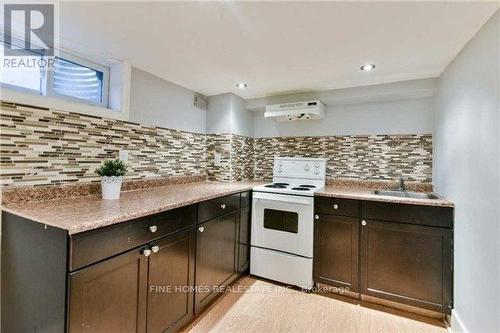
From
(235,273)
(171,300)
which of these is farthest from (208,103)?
(171,300)

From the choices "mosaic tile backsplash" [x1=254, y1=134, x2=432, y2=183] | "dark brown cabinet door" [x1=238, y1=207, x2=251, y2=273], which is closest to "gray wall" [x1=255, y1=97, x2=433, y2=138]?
"mosaic tile backsplash" [x1=254, y1=134, x2=432, y2=183]

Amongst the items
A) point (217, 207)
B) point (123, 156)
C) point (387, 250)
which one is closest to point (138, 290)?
point (217, 207)

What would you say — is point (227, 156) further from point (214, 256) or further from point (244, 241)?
point (214, 256)

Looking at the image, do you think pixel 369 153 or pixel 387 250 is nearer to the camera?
pixel 387 250

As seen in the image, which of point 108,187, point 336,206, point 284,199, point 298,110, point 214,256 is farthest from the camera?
point 298,110

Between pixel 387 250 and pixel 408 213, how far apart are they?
1.11 feet

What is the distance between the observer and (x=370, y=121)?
102 inches

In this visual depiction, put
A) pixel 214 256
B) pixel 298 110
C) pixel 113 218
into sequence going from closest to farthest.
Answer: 1. pixel 113 218
2. pixel 214 256
3. pixel 298 110

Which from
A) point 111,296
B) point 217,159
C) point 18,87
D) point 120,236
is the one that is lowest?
point 111,296

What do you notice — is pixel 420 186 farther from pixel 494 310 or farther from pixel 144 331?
pixel 144 331

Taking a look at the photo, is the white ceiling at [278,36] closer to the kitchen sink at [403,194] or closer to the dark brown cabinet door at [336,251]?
the kitchen sink at [403,194]

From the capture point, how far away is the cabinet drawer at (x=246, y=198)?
232cm

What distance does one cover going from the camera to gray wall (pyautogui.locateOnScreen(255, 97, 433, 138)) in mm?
2386

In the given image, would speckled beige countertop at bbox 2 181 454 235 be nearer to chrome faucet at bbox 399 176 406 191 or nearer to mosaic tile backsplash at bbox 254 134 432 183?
chrome faucet at bbox 399 176 406 191
